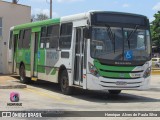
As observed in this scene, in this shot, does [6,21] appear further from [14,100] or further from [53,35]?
[14,100]

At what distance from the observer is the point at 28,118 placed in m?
10.9

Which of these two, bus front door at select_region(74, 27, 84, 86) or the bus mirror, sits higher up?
the bus mirror

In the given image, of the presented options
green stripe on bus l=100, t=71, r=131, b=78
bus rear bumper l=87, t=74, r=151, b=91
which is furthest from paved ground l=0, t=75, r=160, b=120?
green stripe on bus l=100, t=71, r=131, b=78

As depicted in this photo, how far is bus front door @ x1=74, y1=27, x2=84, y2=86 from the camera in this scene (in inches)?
606

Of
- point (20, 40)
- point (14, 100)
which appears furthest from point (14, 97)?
point (20, 40)

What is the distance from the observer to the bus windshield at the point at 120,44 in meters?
14.9

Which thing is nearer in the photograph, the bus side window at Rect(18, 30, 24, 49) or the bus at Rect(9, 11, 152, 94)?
the bus at Rect(9, 11, 152, 94)

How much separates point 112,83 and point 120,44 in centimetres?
139

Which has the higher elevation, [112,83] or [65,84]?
[112,83]

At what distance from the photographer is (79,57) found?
15586mm

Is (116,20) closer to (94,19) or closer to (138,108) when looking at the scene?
(94,19)

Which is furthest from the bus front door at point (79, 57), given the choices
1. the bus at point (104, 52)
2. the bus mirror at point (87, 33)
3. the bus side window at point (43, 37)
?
the bus side window at point (43, 37)

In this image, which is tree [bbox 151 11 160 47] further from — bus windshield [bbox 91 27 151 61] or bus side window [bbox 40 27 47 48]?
bus windshield [bbox 91 27 151 61]

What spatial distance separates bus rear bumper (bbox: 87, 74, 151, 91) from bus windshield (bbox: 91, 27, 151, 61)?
73 cm
